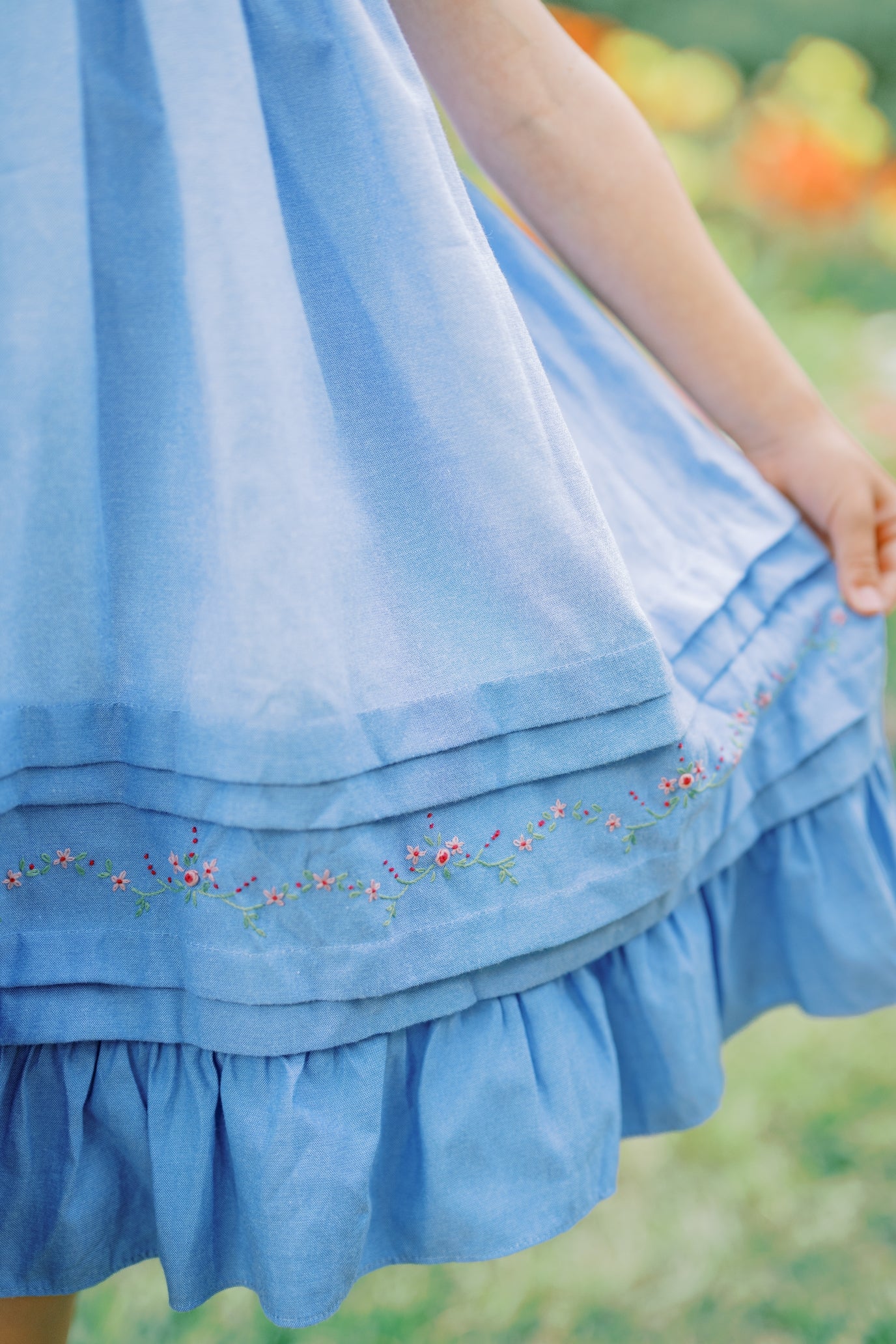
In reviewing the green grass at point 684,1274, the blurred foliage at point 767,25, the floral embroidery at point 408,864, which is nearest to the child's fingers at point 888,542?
the floral embroidery at point 408,864

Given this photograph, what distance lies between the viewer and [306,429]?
51 centimetres

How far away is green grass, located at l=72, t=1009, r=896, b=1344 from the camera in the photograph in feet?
3.30

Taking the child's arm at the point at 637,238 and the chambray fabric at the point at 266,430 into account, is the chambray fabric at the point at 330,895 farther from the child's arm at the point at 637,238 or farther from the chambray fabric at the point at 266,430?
the child's arm at the point at 637,238

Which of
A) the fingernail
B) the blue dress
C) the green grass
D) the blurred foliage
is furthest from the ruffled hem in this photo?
the blurred foliage

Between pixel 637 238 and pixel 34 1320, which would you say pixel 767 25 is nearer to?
pixel 637 238

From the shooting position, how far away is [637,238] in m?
0.68

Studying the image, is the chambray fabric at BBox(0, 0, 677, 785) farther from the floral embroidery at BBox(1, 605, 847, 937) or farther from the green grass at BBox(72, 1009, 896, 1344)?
the green grass at BBox(72, 1009, 896, 1344)

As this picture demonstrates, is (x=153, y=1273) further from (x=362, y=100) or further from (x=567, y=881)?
(x=362, y=100)

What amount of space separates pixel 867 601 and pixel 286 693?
18.0 inches

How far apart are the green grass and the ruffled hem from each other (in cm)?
51

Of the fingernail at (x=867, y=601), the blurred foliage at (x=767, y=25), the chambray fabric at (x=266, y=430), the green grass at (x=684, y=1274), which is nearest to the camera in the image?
the chambray fabric at (x=266, y=430)

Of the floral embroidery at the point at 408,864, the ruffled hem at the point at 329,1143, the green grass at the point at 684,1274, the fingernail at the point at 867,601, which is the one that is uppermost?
the floral embroidery at the point at 408,864

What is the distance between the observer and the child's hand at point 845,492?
76cm

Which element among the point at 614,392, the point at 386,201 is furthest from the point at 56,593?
the point at 614,392
